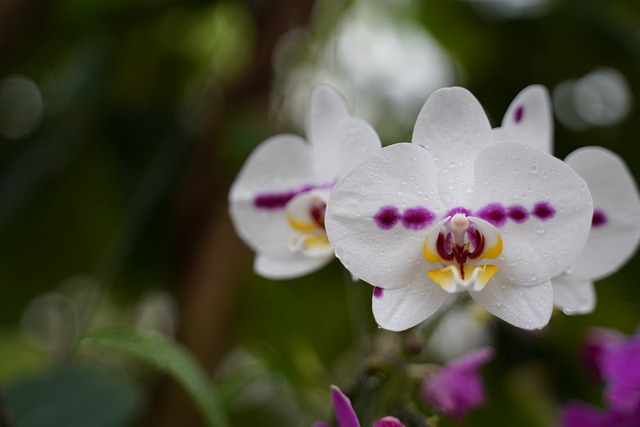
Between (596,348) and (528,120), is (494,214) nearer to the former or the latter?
(528,120)

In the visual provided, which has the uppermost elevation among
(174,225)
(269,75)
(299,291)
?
(269,75)

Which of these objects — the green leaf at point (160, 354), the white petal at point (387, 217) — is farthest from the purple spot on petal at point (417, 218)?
the green leaf at point (160, 354)

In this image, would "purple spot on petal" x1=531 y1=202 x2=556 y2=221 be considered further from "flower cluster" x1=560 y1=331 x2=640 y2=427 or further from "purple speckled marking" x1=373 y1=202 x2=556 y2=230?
"flower cluster" x1=560 y1=331 x2=640 y2=427

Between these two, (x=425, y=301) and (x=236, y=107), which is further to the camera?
(x=236, y=107)

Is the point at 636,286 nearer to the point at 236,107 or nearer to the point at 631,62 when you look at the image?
the point at 631,62

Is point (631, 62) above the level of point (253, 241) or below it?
below

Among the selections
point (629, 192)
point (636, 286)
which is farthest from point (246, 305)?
point (629, 192)

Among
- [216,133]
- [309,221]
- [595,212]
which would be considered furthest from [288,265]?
[216,133]
